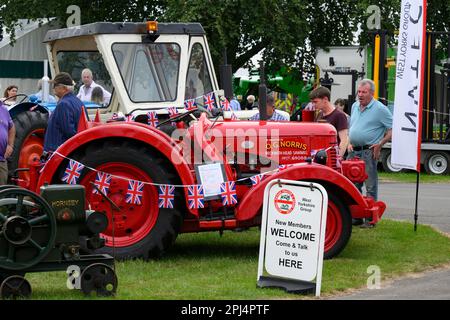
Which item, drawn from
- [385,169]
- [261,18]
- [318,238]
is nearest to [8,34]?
[261,18]

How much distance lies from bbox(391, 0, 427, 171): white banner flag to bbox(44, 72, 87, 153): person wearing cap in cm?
381

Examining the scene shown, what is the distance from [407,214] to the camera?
48.8 feet

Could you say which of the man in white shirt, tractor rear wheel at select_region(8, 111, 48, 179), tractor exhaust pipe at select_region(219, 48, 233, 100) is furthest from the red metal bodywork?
tractor rear wheel at select_region(8, 111, 48, 179)

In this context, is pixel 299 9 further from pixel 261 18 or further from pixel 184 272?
pixel 184 272

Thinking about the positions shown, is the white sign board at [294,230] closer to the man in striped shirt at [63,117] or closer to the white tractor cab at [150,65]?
the white tractor cab at [150,65]

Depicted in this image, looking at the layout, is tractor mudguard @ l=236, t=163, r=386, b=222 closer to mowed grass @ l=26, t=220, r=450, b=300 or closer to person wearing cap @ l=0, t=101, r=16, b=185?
mowed grass @ l=26, t=220, r=450, b=300

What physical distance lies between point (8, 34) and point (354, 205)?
23.2 m

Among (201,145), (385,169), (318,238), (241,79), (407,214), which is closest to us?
(318,238)

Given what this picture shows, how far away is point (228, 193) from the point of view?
33.6 ft

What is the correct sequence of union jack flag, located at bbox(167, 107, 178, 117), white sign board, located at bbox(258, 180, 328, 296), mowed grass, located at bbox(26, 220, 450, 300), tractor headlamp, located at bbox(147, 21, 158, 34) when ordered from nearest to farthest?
mowed grass, located at bbox(26, 220, 450, 300) → white sign board, located at bbox(258, 180, 328, 296) → union jack flag, located at bbox(167, 107, 178, 117) → tractor headlamp, located at bbox(147, 21, 158, 34)

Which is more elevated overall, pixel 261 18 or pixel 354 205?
pixel 261 18

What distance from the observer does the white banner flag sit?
12.2m

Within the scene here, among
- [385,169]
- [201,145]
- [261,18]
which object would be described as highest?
[261,18]

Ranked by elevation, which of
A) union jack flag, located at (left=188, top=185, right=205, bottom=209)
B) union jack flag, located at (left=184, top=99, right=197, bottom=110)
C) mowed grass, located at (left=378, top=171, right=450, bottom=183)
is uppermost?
union jack flag, located at (left=184, top=99, right=197, bottom=110)
